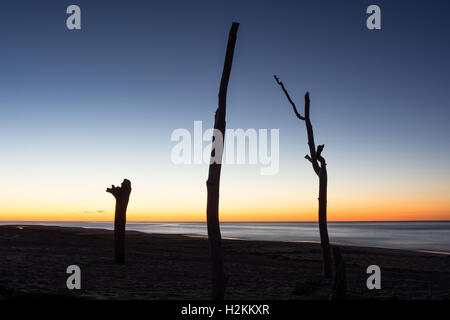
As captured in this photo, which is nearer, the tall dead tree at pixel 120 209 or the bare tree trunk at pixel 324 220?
the bare tree trunk at pixel 324 220

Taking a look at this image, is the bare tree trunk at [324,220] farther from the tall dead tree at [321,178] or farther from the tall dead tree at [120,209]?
the tall dead tree at [120,209]

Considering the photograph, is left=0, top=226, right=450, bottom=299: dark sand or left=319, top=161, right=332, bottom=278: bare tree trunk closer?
left=0, top=226, right=450, bottom=299: dark sand

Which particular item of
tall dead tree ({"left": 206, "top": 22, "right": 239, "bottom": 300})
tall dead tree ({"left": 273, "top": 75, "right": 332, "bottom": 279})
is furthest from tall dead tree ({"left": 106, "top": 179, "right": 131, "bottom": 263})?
tall dead tree ({"left": 206, "top": 22, "right": 239, "bottom": 300})

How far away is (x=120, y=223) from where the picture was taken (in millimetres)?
17031

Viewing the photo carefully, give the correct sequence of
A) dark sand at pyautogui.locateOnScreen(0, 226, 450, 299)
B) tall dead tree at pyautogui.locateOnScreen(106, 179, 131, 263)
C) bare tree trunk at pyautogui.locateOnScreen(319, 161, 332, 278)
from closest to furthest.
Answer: dark sand at pyautogui.locateOnScreen(0, 226, 450, 299)
bare tree trunk at pyautogui.locateOnScreen(319, 161, 332, 278)
tall dead tree at pyautogui.locateOnScreen(106, 179, 131, 263)

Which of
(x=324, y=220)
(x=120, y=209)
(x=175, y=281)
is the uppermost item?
(x=120, y=209)

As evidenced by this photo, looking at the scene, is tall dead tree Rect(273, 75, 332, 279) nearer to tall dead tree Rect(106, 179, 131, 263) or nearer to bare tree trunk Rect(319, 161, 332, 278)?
bare tree trunk Rect(319, 161, 332, 278)

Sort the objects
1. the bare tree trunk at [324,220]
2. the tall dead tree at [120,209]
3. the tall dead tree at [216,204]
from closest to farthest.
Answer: the tall dead tree at [216,204] → the bare tree trunk at [324,220] → the tall dead tree at [120,209]

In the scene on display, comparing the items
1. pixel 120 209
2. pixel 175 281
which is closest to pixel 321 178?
pixel 175 281

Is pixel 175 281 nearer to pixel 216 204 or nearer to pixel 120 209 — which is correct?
pixel 120 209

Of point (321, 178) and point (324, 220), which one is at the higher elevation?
point (321, 178)

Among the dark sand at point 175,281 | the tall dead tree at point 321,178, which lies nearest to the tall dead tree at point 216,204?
the dark sand at point 175,281

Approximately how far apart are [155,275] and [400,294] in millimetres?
8120
